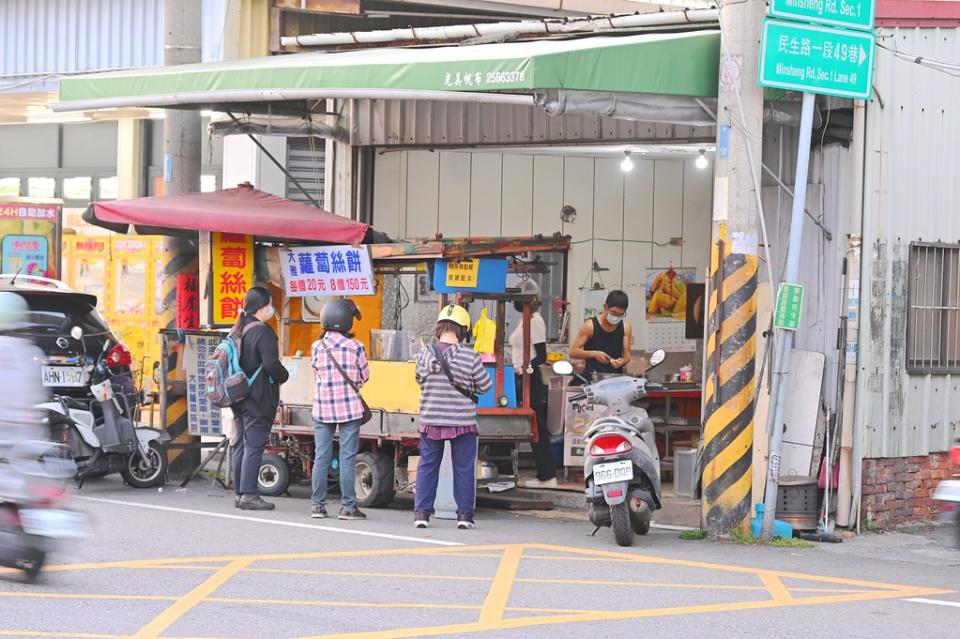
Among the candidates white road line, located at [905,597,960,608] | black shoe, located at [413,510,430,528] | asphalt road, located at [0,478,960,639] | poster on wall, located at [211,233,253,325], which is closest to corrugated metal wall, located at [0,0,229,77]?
poster on wall, located at [211,233,253,325]

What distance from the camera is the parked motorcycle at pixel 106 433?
43.7 ft

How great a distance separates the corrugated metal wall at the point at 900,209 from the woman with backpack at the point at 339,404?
13.5ft

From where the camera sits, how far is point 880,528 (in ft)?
42.2

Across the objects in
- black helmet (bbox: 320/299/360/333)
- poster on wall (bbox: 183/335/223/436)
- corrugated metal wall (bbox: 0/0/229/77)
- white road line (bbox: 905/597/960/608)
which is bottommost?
white road line (bbox: 905/597/960/608)

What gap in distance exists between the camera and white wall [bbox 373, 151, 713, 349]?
18266 mm

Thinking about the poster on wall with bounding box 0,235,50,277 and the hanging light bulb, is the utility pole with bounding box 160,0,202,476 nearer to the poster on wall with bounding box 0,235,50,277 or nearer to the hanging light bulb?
the poster on wall with bounding box 0,235,50,277

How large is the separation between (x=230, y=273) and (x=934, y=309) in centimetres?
647

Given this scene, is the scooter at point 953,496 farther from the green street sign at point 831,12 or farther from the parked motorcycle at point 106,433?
the parked motorcycle at point 106,433

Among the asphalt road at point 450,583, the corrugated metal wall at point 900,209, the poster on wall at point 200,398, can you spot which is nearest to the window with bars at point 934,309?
the corrugated metal wall at point 900,209

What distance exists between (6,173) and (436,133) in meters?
8.31

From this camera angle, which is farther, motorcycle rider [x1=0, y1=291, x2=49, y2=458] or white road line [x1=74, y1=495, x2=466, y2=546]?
white road line [x1=74, y1=495, x2=466, y2=546]

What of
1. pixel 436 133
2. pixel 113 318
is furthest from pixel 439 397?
pixel 113 318

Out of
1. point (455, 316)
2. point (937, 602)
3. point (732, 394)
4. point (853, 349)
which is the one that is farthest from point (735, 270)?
point (937, 602)

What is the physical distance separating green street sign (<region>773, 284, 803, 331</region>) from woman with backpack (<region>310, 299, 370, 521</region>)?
11.2ft
